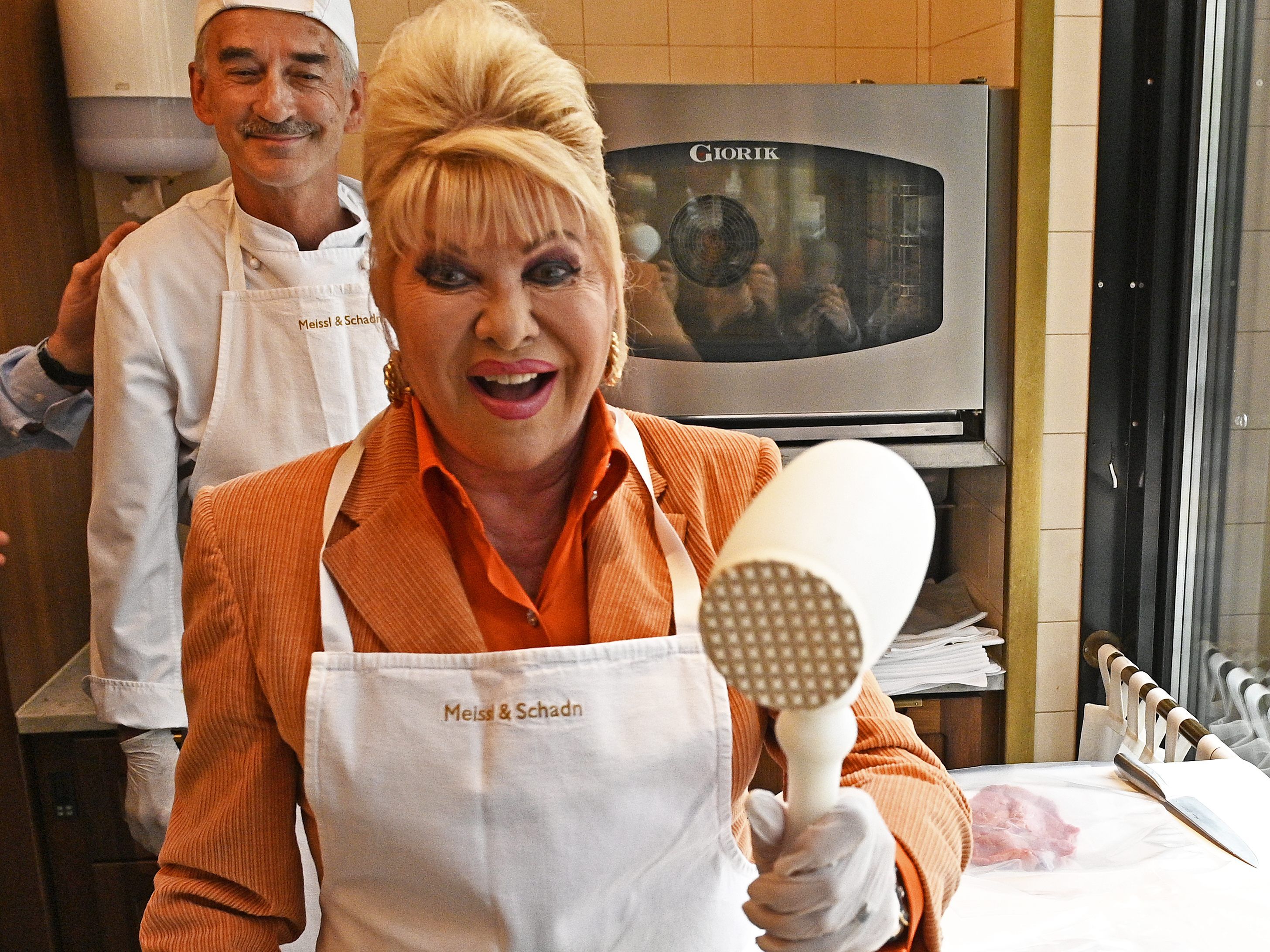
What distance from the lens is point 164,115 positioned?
2.03m

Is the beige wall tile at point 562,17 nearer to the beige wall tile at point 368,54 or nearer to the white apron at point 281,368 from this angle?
the beige wall tile at point 368,54

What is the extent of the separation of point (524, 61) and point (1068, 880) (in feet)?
3.47

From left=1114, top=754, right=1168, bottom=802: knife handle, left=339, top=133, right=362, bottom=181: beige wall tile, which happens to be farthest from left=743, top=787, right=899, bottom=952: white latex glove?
left=339, top=133, right=362, bottom=181: beige wall tile

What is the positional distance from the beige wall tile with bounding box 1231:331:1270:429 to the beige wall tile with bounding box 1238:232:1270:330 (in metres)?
0.02

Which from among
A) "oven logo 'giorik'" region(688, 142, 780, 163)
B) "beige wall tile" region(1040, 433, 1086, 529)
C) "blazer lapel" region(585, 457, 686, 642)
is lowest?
"beige wall tile" region(1040, 433, 1086, 529)

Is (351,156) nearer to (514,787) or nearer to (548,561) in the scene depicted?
(548,561)

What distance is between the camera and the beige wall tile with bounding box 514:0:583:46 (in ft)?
7.24

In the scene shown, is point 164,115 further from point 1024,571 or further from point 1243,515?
point 1243,515

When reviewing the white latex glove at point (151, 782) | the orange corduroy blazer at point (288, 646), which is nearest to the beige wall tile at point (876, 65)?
the orange corduroy blazer at point (288, 646)

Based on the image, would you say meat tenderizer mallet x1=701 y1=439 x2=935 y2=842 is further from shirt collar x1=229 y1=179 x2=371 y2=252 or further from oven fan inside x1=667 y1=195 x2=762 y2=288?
oven fan inside x1=667 y1=195 x2=762 y2=288

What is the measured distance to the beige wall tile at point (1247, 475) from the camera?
1624 millimetres

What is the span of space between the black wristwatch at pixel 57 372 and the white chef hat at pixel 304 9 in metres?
0.51

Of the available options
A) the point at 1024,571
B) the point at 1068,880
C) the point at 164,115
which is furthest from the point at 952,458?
the point at 164,115

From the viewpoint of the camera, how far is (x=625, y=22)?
2.22 m
